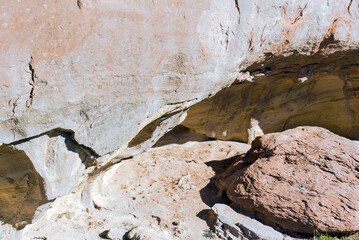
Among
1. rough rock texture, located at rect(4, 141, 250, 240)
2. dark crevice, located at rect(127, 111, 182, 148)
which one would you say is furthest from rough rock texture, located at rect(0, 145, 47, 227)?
dark crevice, located at rect(127, 111, 182, 148)

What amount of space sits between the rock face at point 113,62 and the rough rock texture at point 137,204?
78 cm

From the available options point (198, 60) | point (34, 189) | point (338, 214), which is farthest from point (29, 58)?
point (338, 214)

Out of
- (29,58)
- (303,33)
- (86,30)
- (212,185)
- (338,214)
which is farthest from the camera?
(212,185)

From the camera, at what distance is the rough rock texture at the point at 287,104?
4469 mm

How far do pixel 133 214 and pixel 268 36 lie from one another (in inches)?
93.0

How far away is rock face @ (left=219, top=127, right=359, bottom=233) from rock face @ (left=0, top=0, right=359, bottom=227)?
1.10 m

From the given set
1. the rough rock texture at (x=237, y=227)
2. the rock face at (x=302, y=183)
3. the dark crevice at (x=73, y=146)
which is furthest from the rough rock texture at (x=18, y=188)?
the rock face at (x=302, y=183)

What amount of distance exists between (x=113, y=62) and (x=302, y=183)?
2293mm

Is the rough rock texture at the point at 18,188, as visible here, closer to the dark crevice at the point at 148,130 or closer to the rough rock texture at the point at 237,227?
the dark crevice at the point at 148,130

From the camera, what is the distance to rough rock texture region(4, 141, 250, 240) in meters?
3.28

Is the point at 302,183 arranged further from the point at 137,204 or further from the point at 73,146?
the point at 73,146

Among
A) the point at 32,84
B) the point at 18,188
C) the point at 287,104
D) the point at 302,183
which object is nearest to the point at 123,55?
the point at 32,84

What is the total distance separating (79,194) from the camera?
3.61m

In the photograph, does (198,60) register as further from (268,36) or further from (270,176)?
(270,176)
